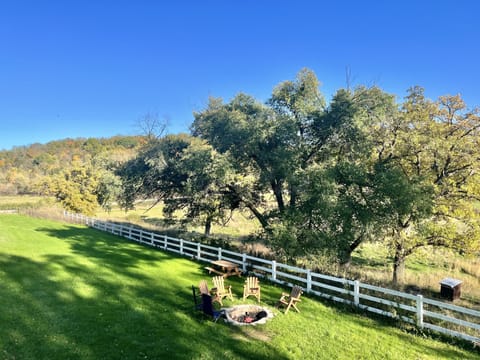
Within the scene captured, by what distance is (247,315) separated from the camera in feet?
28.8

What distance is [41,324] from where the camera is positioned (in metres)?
7.39

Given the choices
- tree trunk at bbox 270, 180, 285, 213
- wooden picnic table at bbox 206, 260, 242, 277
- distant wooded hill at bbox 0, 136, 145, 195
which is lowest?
wooden picnic table at bbox 206, 260, 242, 277

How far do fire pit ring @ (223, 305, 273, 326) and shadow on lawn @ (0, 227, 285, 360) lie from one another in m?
0.53

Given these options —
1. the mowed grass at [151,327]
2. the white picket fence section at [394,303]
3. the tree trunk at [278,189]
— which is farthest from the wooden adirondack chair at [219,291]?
the tree trunk at [278,189]

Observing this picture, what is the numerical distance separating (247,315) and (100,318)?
152 inches

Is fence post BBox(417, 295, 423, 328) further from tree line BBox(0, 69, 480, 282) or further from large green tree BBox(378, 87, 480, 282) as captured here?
large green tree BBox(378, 87, 480, 282)

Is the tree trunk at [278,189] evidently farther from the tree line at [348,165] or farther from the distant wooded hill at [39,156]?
the distant wooded hill at [39,156]

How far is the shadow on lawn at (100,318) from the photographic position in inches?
255

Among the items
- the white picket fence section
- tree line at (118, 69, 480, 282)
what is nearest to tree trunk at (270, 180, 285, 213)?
tree line at (118, 69, 480, 282)

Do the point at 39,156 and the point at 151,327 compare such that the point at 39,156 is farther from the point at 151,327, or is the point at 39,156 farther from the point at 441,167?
the point at 441,167

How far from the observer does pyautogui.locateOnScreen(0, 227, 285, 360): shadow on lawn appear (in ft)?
21.3

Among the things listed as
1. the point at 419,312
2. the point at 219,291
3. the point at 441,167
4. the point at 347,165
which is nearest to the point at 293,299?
the point at 219,291

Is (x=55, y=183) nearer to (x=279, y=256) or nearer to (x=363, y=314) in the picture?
(x=279, y=256)

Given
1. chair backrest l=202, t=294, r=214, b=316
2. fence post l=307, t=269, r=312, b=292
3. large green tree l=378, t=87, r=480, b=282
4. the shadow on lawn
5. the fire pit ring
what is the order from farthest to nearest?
large green tree l=378, t=87, r=480, b=282 → fence post l=307, t=269, r=312, b=292 → chair backrest l=202, t=294, r=214, b=316 → the fire pit ring → the shadow on lawn
